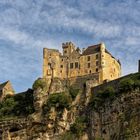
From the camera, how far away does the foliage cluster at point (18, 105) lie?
6462cm

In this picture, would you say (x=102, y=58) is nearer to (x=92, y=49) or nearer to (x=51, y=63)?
(x=92, y=49)

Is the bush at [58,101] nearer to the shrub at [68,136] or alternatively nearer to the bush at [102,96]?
the bush at [102,96]

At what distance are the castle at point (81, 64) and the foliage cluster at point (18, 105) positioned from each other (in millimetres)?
6480

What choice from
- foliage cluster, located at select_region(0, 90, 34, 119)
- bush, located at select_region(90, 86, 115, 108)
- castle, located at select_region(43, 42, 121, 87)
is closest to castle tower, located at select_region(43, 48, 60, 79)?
castle, located at select_region(43, 42, 121, 87)

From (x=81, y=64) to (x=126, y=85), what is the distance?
1766 cm

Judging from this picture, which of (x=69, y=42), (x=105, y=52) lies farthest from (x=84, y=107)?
(x=69, y=42)

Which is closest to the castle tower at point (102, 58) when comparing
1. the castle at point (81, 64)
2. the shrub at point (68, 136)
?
the castle at point (81, 64)

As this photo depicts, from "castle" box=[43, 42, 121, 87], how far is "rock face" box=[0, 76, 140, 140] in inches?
296

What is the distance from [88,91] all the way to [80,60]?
13.3 metres

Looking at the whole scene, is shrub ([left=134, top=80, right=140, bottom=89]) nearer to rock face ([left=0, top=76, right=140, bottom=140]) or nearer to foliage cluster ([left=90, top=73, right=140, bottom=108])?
foliage cluster ([left=90, top=73, right=140, bottom=108])

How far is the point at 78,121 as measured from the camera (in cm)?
5909

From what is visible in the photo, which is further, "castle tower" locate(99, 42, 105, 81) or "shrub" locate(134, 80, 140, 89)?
"castle tower" locate(99, 42, 105, 81)

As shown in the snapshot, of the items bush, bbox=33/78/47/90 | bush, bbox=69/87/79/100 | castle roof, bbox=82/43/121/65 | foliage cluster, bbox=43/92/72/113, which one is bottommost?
foliage cluster, bbox=43/92/72/113

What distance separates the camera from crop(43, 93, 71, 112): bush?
61156 millimetres
